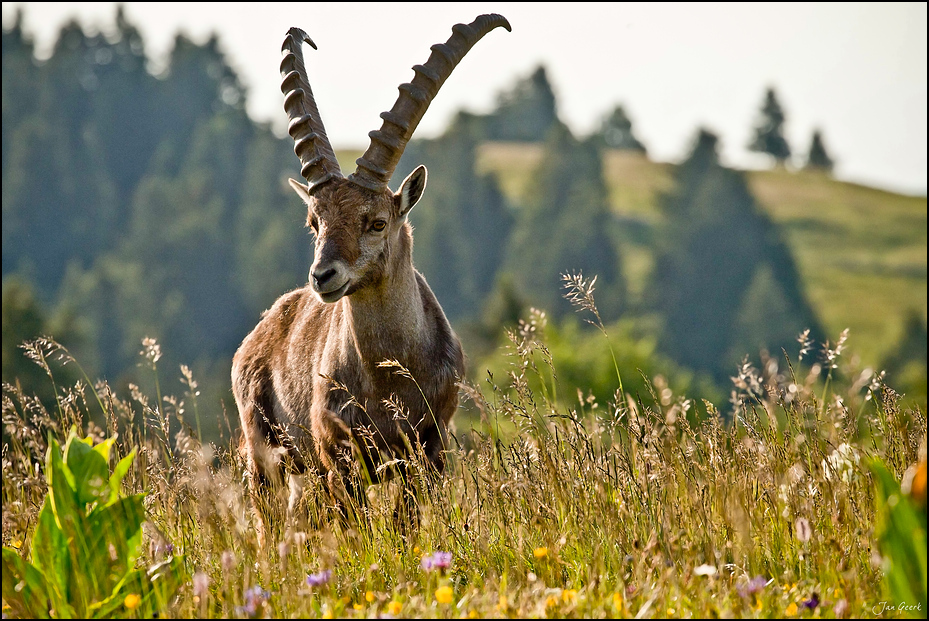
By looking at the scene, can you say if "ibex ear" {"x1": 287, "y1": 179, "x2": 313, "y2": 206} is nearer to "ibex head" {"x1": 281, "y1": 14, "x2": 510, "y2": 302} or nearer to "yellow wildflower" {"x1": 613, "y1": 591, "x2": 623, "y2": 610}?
"ibex head" {"x1": 281, "y1": 14, "x2": 510, "y2": 302}

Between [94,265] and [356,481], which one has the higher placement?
[94,265]

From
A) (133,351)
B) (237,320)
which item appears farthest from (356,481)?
(237,320)

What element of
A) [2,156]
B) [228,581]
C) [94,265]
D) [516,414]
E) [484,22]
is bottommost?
[228,581]

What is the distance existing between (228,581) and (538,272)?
100594 millimetres

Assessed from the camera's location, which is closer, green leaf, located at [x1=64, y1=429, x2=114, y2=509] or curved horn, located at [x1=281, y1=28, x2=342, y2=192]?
green leaf, located at [x1=64, y1=429, x2=114, y2=509]

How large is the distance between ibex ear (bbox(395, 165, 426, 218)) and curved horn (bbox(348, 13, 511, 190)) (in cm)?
17

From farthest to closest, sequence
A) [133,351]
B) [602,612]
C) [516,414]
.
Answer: [133,351] → [516,414] → [602,612]

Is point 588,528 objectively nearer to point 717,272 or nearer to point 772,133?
point 717,272

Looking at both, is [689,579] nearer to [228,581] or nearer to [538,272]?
[228,581]

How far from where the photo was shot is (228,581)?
3.56 meters

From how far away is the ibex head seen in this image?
5.77 metres

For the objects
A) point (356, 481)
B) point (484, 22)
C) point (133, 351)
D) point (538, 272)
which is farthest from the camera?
point (538, 272)

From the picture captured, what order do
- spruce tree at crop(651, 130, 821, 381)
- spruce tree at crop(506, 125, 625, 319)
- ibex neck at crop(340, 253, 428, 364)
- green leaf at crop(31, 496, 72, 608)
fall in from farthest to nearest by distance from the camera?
spruce tree at crop(506, 125, 625, 319) < spruce tree at crop(651, 130, 821, 381) < ibex neck at crop(340, 253, 428, 364) < green leaf at crop(31, 496, 72, 608)

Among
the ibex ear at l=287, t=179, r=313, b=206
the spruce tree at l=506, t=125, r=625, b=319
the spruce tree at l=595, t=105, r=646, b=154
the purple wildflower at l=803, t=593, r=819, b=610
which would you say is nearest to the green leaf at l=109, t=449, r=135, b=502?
the purple wildflower at l=803, t=593, r=819, b=610
